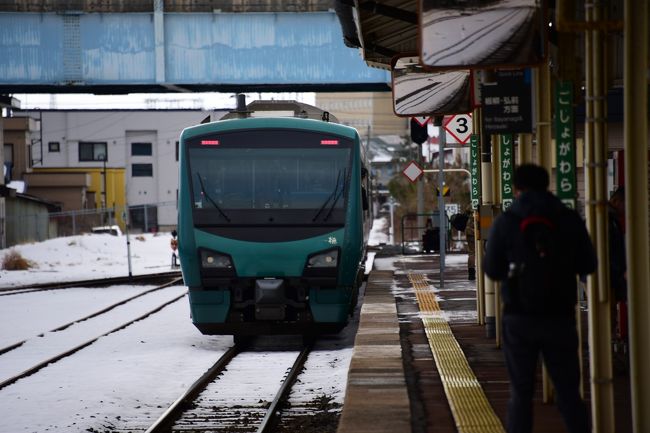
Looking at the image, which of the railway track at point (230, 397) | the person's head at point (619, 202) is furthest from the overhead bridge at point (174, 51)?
the person's head at point (619, 202)

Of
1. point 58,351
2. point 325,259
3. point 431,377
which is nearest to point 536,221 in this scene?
point 431,377

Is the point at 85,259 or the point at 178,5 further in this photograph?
the point at 85,259

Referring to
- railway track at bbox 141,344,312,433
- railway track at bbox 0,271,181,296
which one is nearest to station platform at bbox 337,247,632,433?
railway track at bbox 141,344,312,433

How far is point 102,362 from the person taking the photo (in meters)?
14.4

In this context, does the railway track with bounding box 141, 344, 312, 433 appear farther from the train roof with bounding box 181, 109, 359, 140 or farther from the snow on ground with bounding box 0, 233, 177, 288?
the snow on ground with bounding box 0, 233, 177, 288

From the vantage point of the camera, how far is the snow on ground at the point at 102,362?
10758mm

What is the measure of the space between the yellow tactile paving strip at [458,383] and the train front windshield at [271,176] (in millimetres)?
2119

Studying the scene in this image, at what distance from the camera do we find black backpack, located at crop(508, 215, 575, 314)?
636cm

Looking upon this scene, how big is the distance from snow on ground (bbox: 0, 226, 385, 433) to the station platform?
0.68m

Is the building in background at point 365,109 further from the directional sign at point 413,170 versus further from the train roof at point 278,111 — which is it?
the train roof at point 278,111

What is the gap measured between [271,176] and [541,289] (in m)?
9.24

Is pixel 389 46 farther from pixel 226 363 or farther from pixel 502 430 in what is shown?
pixel 502 430

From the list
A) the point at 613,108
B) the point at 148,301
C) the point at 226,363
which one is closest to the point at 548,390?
the point at 226,363

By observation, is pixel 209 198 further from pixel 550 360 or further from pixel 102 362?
pixel 550 360
